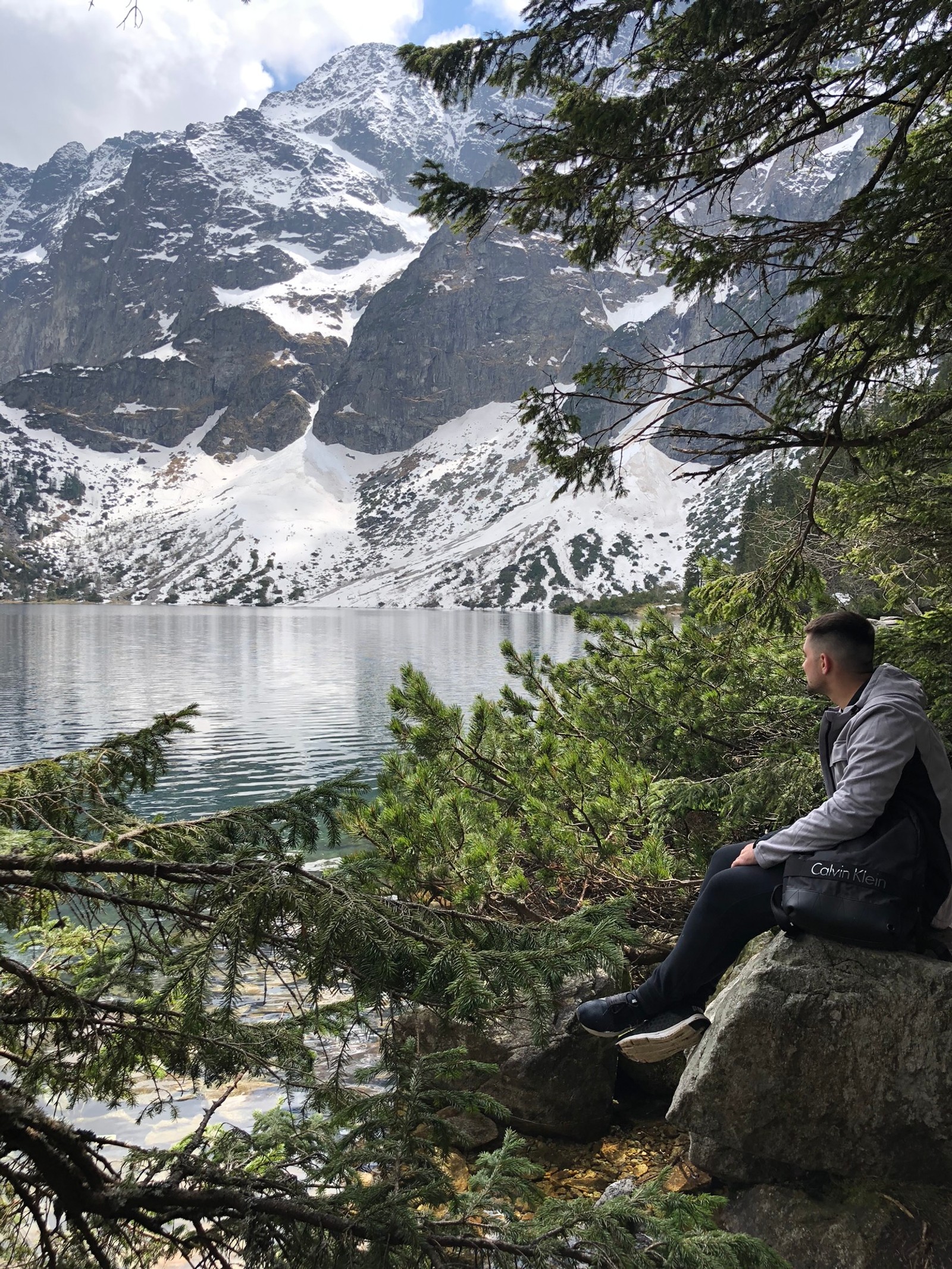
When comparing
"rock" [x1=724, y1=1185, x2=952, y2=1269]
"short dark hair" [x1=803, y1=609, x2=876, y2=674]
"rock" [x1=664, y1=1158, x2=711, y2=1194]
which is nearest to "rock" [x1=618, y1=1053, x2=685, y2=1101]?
"rock" [x1=664, y1=1158, x2=711, y2=1194]

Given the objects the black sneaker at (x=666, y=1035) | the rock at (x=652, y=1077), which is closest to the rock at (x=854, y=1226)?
the black sneaker at (x=666, y=1035)

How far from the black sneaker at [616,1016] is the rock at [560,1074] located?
1.42 m

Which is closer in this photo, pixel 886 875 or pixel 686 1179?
pixel 886 875

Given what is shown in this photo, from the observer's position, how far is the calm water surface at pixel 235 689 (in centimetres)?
2330

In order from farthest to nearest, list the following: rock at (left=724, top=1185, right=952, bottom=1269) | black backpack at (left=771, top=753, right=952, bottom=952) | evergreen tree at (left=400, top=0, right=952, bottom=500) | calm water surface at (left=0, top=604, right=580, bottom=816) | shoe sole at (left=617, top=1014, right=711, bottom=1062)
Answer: calm water surface at (left=0, top=604, right=580, bottom=816) < shoe sole at (left=617, top=1014, right=711, bottom=1062) < evergreen tree at (left=400, top=0, right=952, bottom=500) < rock at (left=724, top=1185, right=952, bottom=1269) < black backpack at (left=771, top=753, right=952, bottom=952)

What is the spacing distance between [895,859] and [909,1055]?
45.3 inches

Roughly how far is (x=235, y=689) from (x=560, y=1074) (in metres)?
36.4

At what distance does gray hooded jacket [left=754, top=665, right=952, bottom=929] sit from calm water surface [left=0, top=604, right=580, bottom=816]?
2024 millimetres

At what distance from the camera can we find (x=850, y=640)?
12.6ft

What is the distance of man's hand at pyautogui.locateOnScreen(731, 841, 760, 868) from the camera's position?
12.5ft

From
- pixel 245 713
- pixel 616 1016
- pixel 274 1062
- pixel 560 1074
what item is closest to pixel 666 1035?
pixel 616 1016

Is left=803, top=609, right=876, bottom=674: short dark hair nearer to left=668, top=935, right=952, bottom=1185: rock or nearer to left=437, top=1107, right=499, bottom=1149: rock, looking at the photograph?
left=668, top=935, right=952, bottom=1185: rock

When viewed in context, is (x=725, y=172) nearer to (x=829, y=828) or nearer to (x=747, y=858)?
(x=829, y=828)

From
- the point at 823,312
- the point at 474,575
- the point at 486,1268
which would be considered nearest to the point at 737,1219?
the point at 486,1268
